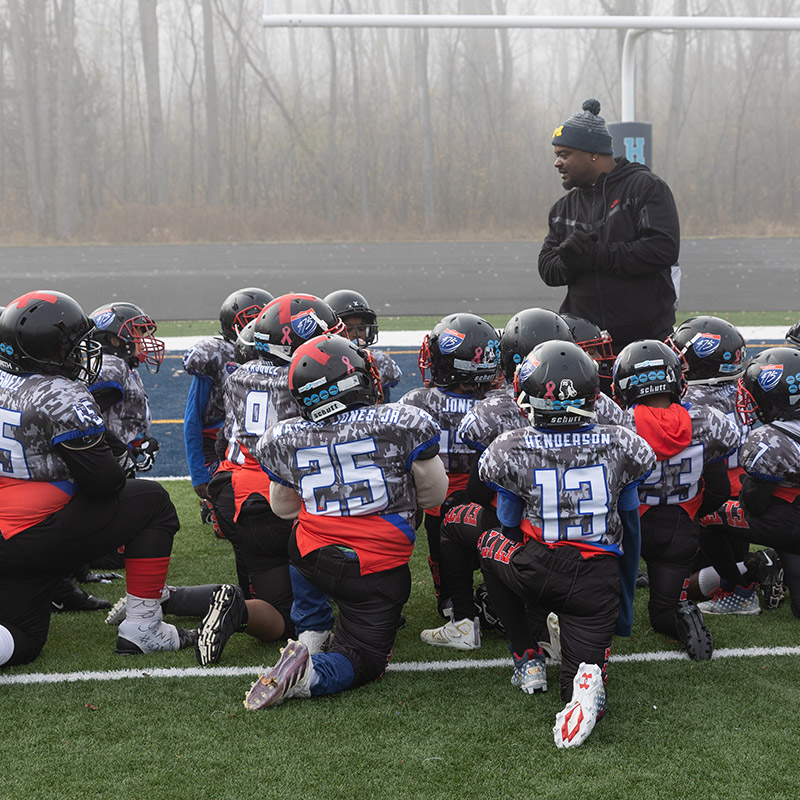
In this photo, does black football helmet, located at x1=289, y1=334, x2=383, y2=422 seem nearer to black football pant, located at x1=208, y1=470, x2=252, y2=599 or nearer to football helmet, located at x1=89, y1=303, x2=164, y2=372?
black football pant, located at x1=208, y1=470, x2=252, y2=599

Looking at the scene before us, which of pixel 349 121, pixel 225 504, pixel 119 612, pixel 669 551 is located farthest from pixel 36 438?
pixel 349 121

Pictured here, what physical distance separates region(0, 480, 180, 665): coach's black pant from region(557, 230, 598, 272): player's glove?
2787 millimetres

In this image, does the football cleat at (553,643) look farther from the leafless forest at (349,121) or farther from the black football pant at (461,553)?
the leafless forest at (349,121)

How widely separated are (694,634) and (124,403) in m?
3.14

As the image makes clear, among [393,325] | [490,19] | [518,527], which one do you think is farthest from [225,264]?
[518,527]

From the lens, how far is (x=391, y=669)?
4.06 m

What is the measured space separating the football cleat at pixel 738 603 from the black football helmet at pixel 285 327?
2.32 m

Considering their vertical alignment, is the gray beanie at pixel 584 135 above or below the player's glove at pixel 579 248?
above

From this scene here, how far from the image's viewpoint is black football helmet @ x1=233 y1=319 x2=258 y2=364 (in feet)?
15.5

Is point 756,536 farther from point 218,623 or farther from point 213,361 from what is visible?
point 213,361

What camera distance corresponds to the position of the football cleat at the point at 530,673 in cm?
377

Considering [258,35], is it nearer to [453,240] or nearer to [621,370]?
[453,240]

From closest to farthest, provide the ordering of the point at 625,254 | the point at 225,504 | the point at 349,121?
the point at 225,504 < the point at 625,254 < the point at 349,121

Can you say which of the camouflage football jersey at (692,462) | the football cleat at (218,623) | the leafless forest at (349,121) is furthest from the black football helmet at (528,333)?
the leafless forest at (349,121)
